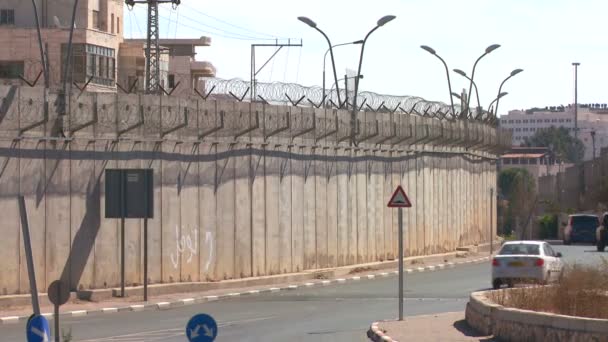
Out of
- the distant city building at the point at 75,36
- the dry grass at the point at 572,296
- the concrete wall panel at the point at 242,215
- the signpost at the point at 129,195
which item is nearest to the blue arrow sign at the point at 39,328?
the dry grass at the point at 572,296

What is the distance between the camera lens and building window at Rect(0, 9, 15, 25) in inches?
2808

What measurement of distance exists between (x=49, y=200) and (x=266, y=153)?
9.50 metres

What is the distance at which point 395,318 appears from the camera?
80.6ft

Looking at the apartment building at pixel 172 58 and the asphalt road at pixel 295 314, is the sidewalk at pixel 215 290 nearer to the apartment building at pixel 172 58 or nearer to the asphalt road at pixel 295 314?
the asphalt road at pixel 295 314

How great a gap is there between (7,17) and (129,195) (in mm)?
45237

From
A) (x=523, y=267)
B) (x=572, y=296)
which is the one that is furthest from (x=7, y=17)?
(x=572, y=296)

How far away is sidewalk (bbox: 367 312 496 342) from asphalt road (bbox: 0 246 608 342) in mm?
467

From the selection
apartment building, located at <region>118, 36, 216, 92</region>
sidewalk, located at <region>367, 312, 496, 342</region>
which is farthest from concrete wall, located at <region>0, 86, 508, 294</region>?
apartment building, located at <region>118, 36, 216, 92</region>

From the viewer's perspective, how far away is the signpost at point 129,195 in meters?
29.2

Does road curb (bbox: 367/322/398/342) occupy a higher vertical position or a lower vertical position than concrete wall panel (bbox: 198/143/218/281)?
lower

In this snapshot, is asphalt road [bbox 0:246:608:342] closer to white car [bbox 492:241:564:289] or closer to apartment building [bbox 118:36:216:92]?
white car [bbox 492:241:564:289]

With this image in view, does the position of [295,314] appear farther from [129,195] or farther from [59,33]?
[59,33]

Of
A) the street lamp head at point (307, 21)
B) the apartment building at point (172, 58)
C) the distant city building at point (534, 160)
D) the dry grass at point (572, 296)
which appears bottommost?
the dry grass at point (572, 296)

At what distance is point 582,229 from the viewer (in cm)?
6419
